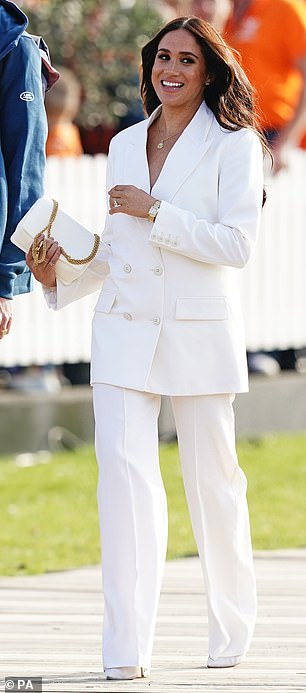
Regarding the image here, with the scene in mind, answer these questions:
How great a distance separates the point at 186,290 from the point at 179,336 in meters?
0.13

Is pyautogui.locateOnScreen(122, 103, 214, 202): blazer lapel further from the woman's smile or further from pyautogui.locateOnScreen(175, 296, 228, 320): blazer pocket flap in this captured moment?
pyautogui.locateOnScreen(175, 296, 228, 320): blazer pocket flap

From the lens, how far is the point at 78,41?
11062 millimetres

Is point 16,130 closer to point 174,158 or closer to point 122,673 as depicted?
point 174,158

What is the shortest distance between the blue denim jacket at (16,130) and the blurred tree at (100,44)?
238 inches

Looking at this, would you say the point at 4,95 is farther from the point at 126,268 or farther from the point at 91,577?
the point at 91,577

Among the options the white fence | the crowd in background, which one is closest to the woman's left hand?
the crowd in background

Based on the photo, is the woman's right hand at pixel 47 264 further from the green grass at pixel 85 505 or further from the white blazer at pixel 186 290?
the green grass at pixel 85 505

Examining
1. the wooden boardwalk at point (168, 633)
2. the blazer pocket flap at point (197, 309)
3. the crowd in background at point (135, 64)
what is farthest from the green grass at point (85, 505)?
the blazer pocket flap at point (197, 309)

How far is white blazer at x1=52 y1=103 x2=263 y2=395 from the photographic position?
4.76 m

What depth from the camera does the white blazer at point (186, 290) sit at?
187 inches

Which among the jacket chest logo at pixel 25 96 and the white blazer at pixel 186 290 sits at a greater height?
the jacket chest logo at pixel 25 96

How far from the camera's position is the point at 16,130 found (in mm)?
4898

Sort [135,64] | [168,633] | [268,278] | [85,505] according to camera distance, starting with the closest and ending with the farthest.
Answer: [168,633]
[85,505]
[268,278]
[135,64]

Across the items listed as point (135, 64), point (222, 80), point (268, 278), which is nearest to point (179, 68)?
point (222, 80)
